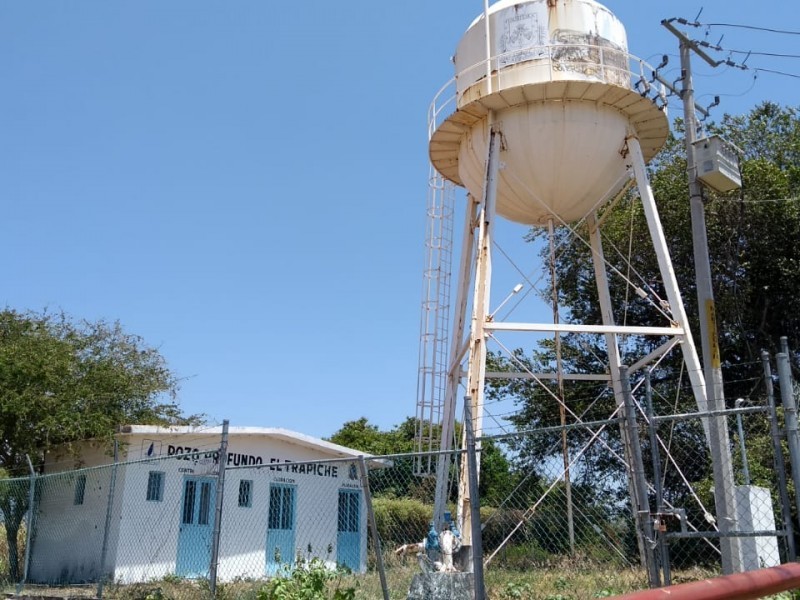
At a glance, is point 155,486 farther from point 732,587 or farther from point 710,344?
point 732,587

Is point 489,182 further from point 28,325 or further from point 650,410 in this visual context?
point 28,325

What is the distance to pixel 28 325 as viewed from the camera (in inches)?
791

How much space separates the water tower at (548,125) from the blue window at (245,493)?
20.8ft

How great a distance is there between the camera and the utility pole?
822cm

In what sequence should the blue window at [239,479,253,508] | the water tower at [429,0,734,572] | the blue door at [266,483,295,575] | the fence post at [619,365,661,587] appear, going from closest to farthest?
1. the fence post at [619,365,661,587]
2. the water tower at [429,0,734,572]
3. the blue door at [266,483,295,575]
4. the blue window at [239,479,253,508]

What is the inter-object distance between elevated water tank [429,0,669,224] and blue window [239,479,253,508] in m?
9.03

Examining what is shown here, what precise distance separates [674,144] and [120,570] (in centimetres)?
1981

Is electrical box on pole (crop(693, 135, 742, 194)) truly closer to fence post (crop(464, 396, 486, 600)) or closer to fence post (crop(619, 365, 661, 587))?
fence post (crop(619, 365, 661, 587))

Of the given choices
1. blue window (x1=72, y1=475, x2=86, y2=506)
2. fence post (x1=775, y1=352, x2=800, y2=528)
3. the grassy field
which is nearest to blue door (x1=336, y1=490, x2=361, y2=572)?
blue window (x1=72, y1=475, x2=86, y2=506)

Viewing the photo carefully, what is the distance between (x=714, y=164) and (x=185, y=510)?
12.9m

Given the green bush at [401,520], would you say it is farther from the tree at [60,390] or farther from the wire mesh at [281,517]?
the tree at [60,390]

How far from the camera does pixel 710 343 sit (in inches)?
417

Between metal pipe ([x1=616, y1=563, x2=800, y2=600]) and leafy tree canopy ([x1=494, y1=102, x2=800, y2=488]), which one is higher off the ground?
leafy tree canopy ([x1=494, y1=102, x2=800, y2=488])

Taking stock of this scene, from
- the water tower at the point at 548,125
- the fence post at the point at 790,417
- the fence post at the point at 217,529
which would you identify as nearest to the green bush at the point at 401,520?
the water tower at the point at 548,125
